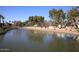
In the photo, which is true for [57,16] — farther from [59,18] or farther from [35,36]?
[35,36]

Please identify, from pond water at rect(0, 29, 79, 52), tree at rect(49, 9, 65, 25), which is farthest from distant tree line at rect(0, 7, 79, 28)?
pond water at rect(0, 29, 79, 52)

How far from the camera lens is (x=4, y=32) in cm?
188

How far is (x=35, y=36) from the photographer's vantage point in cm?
191

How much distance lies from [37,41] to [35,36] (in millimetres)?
60

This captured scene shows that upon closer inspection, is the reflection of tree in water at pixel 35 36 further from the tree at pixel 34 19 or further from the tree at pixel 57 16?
the tree at pixel 57 16

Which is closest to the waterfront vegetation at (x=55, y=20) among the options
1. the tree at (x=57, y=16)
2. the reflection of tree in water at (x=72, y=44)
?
the tree at (x=57, y=16)
